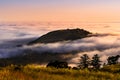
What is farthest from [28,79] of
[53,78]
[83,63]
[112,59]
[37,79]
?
[83,63]

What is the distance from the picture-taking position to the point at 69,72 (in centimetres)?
3031

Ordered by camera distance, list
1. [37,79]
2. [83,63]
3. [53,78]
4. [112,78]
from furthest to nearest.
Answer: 1. [83,63]
2. [112,78]
3. [53,78]
4. [37,79]

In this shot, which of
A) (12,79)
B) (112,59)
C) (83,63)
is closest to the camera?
(12,79)

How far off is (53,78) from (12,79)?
155 inches

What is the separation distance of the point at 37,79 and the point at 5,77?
7.20ft

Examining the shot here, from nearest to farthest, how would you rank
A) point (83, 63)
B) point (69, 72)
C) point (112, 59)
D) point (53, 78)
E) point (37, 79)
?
point (37, 79) → point (53, 78) → point (69, 72) → point (112, 59) → point (83, 63)

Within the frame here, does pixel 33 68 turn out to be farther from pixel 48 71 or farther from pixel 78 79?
pixel 78 79

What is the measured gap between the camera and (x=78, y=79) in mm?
26078

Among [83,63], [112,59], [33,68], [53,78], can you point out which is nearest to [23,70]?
[33,68]

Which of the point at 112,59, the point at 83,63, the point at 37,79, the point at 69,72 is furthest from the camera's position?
the point at 83,63

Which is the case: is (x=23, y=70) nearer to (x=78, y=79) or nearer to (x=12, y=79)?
(x=78, y=79)

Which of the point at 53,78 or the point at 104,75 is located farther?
the point at 104,75

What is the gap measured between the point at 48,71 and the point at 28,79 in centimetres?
736

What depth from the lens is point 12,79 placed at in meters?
22.3
